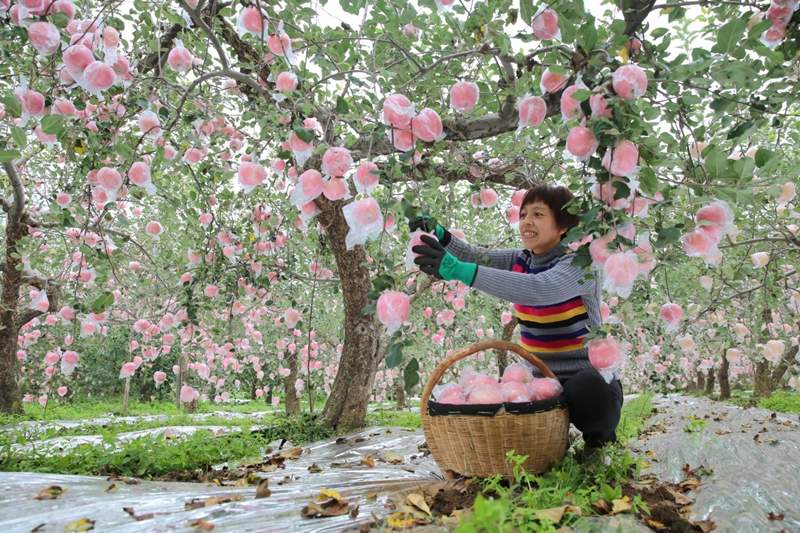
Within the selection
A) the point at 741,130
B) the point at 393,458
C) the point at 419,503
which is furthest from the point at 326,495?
the point at 741,130

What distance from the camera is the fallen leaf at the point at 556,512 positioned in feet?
4.14

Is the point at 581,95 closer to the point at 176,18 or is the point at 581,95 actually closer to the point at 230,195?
the point at 176,18

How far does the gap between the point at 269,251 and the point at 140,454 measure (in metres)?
1.55

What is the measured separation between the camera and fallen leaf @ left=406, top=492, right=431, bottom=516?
4.88 feet

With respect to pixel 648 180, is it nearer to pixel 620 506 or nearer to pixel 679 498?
pixel 620 506

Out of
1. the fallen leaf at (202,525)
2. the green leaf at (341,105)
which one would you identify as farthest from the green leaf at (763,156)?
the fallen leaf at (202,525)

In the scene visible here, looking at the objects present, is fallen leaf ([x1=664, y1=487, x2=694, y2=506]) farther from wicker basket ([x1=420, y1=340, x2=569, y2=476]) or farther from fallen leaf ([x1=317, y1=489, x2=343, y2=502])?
fallen leaf ([x1=317, y1=489, x2=343, y2=502])

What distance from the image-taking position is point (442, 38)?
2.28 meters

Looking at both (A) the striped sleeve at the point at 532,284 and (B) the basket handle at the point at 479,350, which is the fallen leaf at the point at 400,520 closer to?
(B) the basket handle at the point at 479,350

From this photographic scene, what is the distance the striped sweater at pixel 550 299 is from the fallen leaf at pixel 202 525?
104cm

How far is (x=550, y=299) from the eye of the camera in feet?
6.12

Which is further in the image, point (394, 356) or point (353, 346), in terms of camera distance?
point (353, 346)

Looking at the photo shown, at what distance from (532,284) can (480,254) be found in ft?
0.66

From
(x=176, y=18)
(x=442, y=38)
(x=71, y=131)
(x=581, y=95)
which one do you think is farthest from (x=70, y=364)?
(x=581, y=95)
